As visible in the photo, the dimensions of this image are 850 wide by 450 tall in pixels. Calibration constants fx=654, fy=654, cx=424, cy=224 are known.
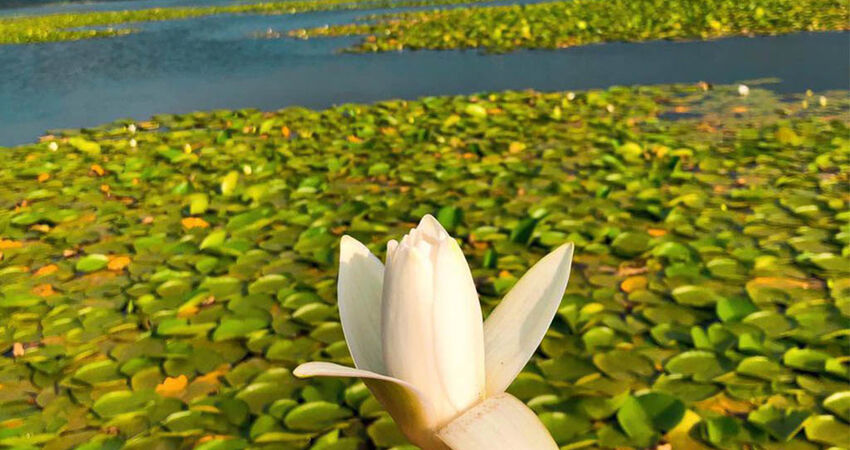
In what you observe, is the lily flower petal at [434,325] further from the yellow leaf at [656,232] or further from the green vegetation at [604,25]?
the green vegetation at [604,25]

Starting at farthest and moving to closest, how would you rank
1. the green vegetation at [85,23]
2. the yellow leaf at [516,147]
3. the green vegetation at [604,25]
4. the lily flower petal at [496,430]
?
the green vegetation at [85,23], the green vegetation at [604,25], the yellow leaf at [516,147], the lily flower petal at [496,430]

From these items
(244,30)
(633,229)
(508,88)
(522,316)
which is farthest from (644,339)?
(244,30)

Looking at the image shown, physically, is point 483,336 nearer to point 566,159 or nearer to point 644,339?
point 644,339

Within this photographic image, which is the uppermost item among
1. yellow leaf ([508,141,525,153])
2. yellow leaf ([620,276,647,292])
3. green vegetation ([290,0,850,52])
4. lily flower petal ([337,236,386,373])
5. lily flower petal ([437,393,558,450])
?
lily flower petal ([337,236,386,373])

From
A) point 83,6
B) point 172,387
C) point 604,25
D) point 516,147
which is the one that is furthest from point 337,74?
point 83,6

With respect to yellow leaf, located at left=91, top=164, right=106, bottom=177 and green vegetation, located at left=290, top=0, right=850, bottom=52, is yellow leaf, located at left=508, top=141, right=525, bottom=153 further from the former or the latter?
green vegetation, located at left=290, top=0, right=850, bottom=52

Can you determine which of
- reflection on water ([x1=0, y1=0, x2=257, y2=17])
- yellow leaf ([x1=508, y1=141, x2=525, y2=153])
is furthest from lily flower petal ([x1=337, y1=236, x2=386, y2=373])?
reflection on water ([x1=0, y1=0, x2=257, y2=17])

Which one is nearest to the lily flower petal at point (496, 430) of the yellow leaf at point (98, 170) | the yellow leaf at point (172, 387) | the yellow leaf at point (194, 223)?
the yellow leaf at point (172, 387)

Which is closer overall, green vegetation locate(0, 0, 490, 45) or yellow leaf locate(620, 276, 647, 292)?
yellow leaf locate(620, 276, 647, 292)
